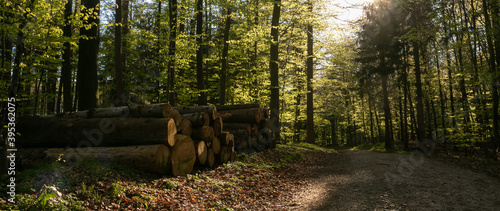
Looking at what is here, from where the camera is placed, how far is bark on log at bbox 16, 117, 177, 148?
6.65 m

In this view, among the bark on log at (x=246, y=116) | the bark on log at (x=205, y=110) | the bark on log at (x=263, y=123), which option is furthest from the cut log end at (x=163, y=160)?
the bark on log at (x=263, y=123)

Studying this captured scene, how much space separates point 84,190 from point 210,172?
12.6 ft

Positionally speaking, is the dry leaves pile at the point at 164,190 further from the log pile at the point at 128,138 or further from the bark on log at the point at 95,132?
the bark on log at the point at 95,132

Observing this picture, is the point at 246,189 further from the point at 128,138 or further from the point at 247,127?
the point at 247,127

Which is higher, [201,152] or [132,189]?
[201,152]

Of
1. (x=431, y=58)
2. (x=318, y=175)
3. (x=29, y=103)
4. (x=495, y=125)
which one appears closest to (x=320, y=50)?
(x=431, y=58)

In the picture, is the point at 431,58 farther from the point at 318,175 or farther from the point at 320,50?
the point at 318,175

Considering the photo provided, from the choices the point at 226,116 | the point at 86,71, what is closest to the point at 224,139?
the point at 226,116

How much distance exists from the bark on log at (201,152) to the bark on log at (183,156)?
203 mm

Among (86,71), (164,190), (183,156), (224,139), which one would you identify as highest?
(86,71)

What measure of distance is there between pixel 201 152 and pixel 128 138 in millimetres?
2112

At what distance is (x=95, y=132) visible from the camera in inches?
275

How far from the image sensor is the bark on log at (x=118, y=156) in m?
6.06

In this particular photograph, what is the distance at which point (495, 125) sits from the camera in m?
11.6
